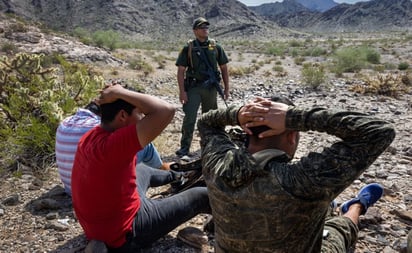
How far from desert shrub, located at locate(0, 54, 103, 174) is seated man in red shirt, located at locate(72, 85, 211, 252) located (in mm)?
2058

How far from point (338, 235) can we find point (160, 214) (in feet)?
3.81

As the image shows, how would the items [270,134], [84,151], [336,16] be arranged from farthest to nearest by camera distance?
[336,16], [84,151], [270,134]

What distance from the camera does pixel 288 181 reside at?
4.74 ft

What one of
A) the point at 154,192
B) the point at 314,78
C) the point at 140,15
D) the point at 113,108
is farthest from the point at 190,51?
the point at 140,15

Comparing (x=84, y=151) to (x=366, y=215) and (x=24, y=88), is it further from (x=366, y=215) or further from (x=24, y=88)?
(x=24, y=88)

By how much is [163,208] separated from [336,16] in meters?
125

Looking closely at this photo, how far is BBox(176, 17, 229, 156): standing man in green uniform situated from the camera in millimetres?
4676

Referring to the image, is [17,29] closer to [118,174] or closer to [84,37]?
[84,37]

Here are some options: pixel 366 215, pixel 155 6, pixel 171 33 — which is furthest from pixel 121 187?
pixel 155 6

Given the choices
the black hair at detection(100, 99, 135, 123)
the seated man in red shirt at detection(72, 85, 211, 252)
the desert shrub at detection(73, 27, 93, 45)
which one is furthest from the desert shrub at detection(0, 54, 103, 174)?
the desert shrub at detection(73, 27, 93, 45)

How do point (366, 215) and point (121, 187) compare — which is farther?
point (366, 215)

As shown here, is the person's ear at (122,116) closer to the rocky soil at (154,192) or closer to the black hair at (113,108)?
the black hair at (113,108)

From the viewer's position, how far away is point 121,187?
234 centimetres

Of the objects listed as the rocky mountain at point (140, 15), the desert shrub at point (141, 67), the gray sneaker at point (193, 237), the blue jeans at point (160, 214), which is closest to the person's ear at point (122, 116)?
the blue jeans at point (160, 214)
